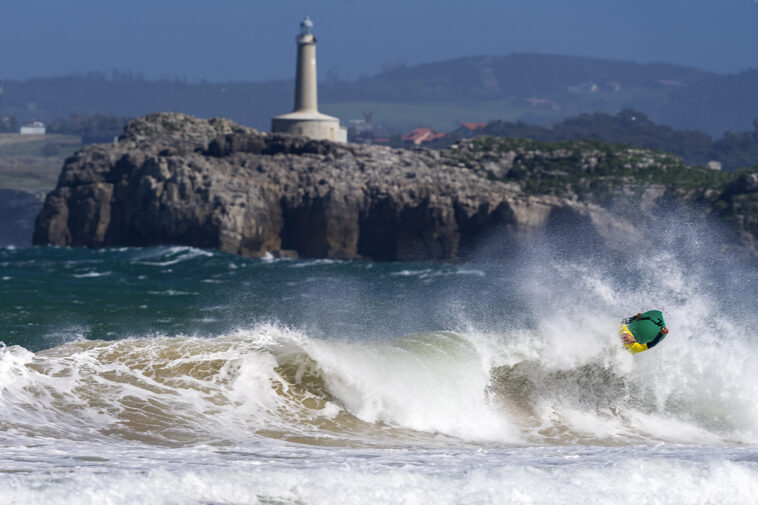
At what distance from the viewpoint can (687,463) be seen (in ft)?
59.4

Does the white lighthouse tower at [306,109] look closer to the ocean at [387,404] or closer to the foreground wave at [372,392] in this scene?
the ocean at [387,404]

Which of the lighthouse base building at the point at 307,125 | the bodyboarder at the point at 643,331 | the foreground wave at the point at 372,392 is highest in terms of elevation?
the lighthouse base building at the point at 307,125

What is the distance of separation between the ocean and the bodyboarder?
109cm

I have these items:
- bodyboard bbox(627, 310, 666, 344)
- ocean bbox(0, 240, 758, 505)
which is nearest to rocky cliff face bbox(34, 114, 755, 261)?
ocean bbox(0, 240, 758, 505)

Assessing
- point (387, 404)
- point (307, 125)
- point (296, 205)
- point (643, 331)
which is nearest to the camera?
point (387, 404)

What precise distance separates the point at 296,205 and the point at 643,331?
149 feet

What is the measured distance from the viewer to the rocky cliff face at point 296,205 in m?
67.2

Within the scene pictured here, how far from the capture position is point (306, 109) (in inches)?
3354

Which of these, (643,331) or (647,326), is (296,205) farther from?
(647,326)

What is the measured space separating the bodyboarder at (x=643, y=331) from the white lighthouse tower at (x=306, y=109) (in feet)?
193

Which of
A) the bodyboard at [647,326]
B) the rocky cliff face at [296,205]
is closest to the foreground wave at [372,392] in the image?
the bodyboard at [647,326]

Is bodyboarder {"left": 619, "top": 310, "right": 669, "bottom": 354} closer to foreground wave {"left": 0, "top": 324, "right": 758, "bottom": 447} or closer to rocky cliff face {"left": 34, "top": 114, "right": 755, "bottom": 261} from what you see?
foreground wave {"left": 0, "top": 324, "right": 758, "bottom": 447}

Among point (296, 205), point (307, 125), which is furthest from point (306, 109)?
point (296, 205)

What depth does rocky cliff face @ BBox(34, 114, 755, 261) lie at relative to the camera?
67.2 m
